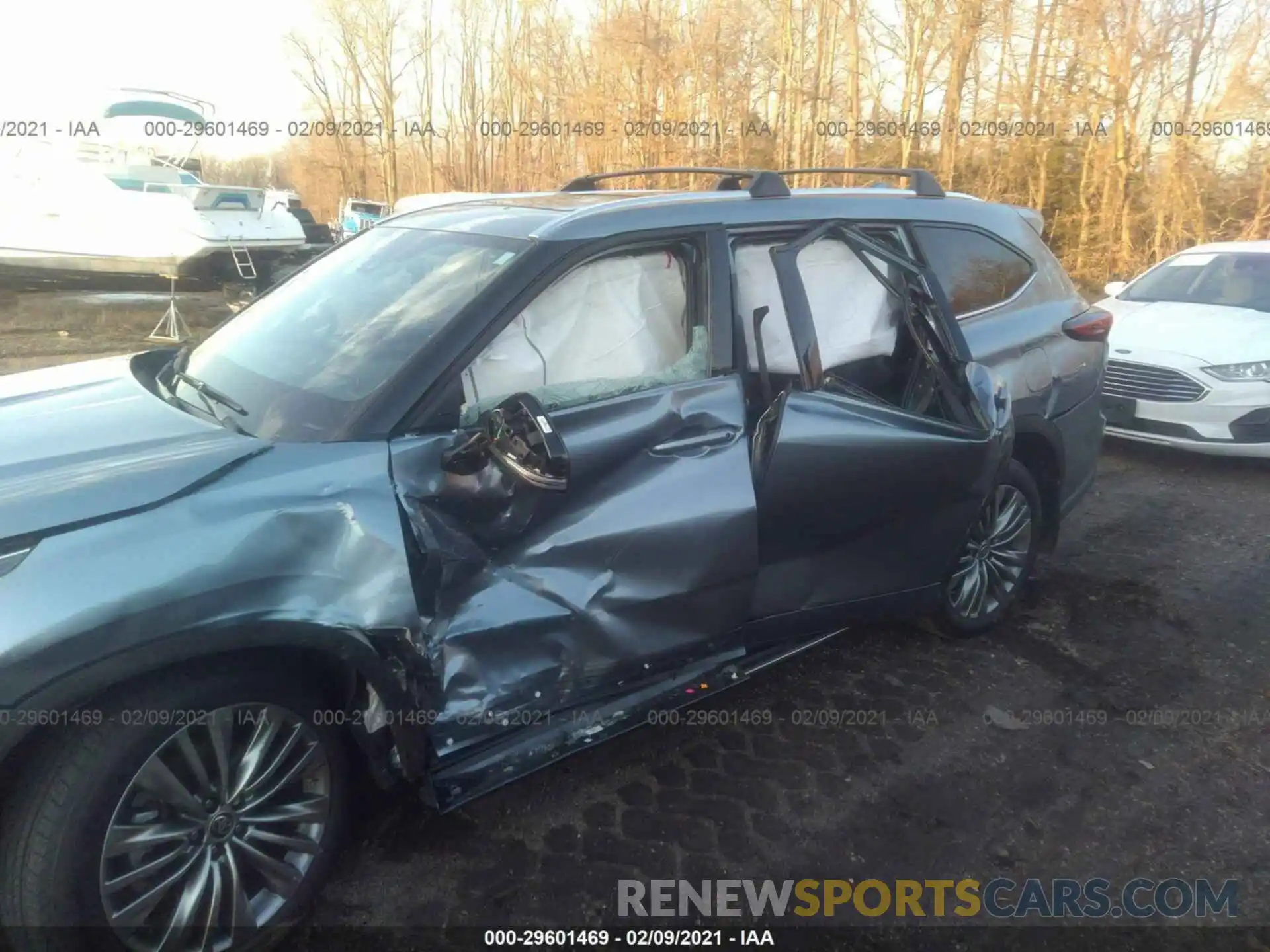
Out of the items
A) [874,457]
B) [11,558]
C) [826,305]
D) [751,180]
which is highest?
[751,180]

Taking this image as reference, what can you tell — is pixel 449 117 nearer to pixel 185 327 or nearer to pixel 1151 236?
pixel 185 327

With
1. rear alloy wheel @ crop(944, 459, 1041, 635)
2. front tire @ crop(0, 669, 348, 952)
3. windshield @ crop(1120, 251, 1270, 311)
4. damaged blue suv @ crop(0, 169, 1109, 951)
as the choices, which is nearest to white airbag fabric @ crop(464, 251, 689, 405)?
damaged blue suv @ crop(0, 169, 1109, 951)

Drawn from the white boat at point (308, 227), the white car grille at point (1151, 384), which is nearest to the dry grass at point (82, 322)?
the white boat at point (308, 227)

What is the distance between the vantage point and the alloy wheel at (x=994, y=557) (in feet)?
12.4

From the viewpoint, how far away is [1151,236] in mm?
16016

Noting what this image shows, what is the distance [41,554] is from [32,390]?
130 cm

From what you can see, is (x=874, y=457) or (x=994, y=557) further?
(x=994, y=557)

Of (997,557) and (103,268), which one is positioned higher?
(103,268)

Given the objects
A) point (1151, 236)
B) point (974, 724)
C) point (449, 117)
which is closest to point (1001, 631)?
point (974, 724)

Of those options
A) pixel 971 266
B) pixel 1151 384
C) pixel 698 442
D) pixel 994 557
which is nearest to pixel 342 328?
pixel 698 442

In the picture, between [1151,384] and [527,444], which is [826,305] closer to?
[527,444]

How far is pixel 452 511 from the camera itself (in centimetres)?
236

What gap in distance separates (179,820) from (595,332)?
5.65ft

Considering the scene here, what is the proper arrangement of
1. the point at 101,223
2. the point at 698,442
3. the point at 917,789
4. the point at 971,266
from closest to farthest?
the point at 698,442 → the point at 917,789 → the point at 971,266 → the point at 101,223
